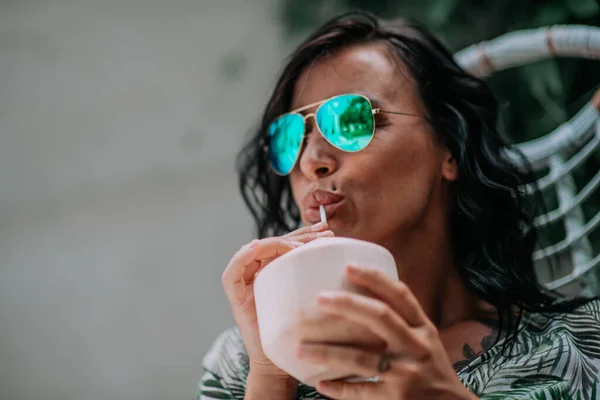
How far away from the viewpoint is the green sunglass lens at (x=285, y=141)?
1.03m

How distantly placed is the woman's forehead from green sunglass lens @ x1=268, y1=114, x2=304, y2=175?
0.16ft

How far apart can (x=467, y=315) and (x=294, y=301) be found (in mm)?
588

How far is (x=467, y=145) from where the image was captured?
1.10 meters

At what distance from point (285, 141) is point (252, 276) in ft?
1.15

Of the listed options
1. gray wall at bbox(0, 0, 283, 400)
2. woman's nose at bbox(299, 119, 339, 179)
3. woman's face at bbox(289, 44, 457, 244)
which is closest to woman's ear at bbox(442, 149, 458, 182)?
woman's face at bbox(289, 44, 457, 244)

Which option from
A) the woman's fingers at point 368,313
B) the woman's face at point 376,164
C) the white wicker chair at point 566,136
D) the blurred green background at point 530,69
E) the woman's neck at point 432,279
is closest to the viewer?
the woman's fingers at point 368,313

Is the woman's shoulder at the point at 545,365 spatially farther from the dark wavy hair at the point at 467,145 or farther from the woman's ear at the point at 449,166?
the woman's ear at the point at 449,166

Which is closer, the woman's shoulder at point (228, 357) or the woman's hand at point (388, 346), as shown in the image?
the woman's hand at point (388, 346)

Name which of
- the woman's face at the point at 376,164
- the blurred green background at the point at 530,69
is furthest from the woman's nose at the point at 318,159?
the blurred green background at the point at 530,69

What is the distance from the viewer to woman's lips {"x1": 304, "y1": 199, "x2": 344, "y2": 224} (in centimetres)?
93

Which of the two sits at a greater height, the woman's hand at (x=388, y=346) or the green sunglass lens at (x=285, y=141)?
the green sunglass lens at (x=285, y=141)

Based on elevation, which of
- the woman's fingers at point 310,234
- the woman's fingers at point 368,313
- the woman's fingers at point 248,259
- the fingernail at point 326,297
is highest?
the woman's fingers at point 310,234

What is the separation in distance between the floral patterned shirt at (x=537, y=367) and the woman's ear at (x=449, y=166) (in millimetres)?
288

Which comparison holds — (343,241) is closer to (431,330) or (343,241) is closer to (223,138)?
(431,330)
